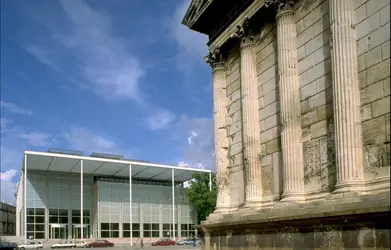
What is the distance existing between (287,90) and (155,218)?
6465 centimetres

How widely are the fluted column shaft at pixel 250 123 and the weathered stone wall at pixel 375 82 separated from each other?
17.0 feet

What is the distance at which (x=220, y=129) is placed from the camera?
1939 centimetres

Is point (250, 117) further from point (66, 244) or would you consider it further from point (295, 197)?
point (66, 244)

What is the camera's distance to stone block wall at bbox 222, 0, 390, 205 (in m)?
11.4

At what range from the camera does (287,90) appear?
14.6 m

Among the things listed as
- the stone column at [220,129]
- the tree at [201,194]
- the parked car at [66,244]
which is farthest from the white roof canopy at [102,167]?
the stone column at [220,129]

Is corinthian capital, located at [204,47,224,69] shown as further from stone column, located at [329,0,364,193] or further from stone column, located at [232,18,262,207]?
stone column, located at [329,0,364,193]

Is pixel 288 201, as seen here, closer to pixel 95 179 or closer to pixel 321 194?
pixel 321 194

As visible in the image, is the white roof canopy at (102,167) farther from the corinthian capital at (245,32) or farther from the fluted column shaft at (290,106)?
the fluted column shaft at (290,106)

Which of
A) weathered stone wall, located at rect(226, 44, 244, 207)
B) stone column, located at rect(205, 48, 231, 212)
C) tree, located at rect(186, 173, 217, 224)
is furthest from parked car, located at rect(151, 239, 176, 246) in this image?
weathered stone wall, located at rect(226, 44, 244, 207)

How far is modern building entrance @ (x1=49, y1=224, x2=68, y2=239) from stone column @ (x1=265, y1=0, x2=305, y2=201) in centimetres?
6224

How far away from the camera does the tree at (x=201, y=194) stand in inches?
2862

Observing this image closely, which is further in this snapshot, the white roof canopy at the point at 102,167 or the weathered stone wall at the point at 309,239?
the white roof canopy at the point at 102,167

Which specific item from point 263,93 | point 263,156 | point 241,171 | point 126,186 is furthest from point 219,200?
point 126,186
